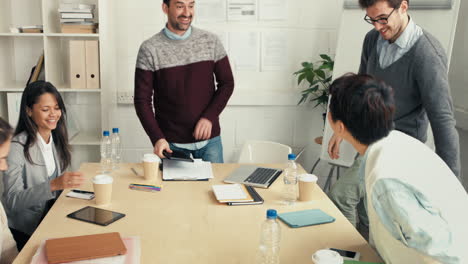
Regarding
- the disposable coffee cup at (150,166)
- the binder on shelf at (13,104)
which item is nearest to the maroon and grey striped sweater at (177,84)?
the disposable coffee cup at (150,166)

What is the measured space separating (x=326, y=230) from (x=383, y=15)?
1.09 meters

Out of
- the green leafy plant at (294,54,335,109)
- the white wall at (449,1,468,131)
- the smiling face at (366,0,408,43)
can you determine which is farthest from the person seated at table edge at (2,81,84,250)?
the white wall at (449,1,468,131)

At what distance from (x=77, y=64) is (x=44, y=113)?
1214 mm

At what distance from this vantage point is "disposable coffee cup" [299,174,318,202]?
78.2 inches

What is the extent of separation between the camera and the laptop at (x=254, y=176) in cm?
223

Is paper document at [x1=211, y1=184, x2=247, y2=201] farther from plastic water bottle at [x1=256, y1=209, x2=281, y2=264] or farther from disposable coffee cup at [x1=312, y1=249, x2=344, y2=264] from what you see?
disposable coffee cup at [x1=312, y1=249, x2=344, y2=264]

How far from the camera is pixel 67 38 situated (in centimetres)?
358

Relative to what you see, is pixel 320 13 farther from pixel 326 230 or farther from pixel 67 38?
pixel 326 230

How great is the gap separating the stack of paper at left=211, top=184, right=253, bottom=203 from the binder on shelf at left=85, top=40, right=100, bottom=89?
168 centimetres

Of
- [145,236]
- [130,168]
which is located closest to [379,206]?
[145,236]

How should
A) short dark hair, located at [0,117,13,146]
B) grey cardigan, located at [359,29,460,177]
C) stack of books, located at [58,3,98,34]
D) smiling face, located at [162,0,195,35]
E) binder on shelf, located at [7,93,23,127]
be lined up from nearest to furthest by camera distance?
short dark hair, located at [0,117,13,146], grey cardigan, located at [359,29,460,177], smiling face, located at [162,0,195,35], stack of books, located at [58,3,98,34], binder on shelf, located at [7,93,23,127]

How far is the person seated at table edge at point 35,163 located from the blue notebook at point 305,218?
86 centimetres

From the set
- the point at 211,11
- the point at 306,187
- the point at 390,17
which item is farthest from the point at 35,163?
the point at 211,11

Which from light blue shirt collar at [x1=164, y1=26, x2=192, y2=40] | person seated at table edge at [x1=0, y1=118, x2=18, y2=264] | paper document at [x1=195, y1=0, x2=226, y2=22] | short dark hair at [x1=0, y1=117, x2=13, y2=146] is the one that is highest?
paper document at [x1=195, y1=0, x2=226, y2=22]
